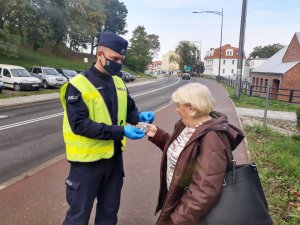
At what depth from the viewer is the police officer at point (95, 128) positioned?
9.09 feet

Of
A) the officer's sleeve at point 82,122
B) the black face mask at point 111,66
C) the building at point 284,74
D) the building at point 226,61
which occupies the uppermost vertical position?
the black face mask at point 111,66

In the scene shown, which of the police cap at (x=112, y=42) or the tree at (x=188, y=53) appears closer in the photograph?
the police cap at (x=112, y=42)

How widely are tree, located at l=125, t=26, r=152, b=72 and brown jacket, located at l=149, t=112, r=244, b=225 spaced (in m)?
65.5

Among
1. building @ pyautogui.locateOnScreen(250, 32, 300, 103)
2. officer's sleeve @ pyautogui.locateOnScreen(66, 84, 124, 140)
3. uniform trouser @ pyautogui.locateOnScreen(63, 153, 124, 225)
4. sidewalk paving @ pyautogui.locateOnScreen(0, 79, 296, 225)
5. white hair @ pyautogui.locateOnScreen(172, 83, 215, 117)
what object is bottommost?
building @ pyautogui.locateOnScreen(250, 32, 300, 103)

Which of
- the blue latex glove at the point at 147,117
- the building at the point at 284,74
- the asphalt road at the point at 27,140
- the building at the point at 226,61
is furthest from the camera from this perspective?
the building at the point at 226,61

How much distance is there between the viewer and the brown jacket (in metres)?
2.27

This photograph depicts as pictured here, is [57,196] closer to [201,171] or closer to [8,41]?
[201,171]

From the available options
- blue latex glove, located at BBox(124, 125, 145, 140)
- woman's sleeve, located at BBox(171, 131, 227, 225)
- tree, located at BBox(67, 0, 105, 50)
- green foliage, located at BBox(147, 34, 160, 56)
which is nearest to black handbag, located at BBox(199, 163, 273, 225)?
woman's sleeve, located at BBox(171, 131, 227, 225)

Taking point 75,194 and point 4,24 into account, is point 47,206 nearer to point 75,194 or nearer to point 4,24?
point 75,194

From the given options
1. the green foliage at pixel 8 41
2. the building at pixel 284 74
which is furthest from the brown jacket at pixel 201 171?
the green foliage at pixel 8 41

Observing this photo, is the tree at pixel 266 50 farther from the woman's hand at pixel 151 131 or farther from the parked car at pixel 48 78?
the woman's hand at pixel 151 131

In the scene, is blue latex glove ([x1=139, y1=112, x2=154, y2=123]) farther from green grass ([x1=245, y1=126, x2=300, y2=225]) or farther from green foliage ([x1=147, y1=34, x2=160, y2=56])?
green foliage ([x1=147, y1=34, x2=160, y2=56])

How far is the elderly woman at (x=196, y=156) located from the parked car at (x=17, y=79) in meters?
21.1

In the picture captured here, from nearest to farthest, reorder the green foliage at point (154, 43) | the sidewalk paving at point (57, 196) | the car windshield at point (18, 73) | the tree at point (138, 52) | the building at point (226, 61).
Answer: the sidewalk paving at point (57, 196)
the car windshield at point (18, 73)
the tree at point (138, 52)
the building at point (226, 61)
the green foliage at point (154, 43)
